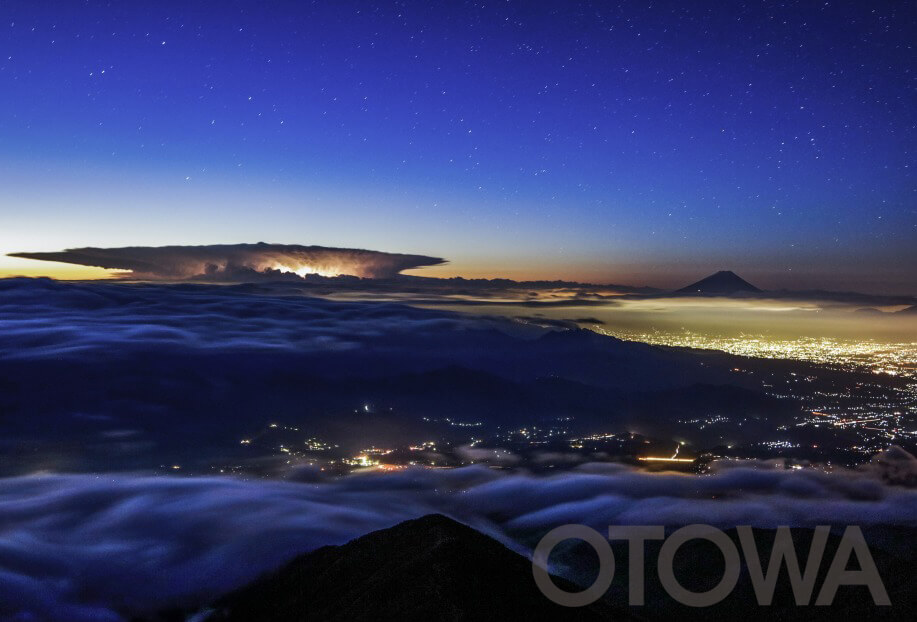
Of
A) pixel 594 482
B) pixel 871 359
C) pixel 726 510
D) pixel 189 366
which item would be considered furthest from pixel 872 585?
pixel 871 359

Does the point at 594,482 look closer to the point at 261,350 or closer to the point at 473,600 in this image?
the point at 473,600

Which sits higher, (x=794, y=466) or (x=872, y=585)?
(x=872, y=585)

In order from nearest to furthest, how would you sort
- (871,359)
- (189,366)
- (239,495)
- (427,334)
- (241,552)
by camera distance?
(241,552), (239,495), (189,366), (427,334), (871,359)

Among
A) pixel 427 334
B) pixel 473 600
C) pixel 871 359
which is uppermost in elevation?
pixel 473 600

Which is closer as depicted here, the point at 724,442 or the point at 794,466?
the point at 794,466

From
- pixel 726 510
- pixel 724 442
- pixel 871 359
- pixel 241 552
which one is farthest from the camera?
pixel 871 359

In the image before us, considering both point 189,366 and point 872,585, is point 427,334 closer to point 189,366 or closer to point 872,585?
point 189,366

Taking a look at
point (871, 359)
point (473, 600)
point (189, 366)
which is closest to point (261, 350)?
point (189, 366)
